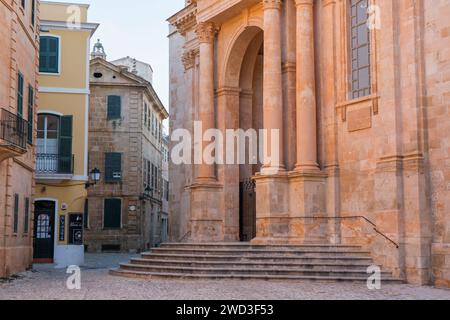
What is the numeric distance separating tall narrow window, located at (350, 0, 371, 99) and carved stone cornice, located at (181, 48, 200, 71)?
9.78m

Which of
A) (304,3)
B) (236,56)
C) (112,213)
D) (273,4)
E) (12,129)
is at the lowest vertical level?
(112,213)

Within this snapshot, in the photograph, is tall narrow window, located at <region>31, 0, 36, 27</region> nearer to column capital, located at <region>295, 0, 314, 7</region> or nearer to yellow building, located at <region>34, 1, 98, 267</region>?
yellow building, located at <region>34, 1, 98, 267</region>

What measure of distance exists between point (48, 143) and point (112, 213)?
45.8ft

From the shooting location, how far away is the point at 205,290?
1572cm

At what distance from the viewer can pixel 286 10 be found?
73.9ft

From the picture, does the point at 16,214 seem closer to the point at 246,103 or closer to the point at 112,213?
the point at 246,103

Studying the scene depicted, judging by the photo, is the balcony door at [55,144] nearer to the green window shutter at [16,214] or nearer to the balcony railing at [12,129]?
the green window shutter at [16,214]

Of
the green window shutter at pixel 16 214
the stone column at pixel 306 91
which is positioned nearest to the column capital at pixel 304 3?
the stone column at pixel 306 91

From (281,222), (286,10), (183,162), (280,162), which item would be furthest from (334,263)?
(183,162)

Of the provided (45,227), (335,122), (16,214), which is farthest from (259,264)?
(45,227)

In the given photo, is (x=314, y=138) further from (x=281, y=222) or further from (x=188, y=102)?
(x=188, y=102)

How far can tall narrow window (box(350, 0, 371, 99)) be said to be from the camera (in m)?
20.1
